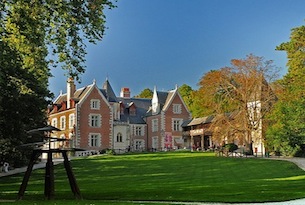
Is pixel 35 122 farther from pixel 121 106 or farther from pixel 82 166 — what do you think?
pixel 121 106

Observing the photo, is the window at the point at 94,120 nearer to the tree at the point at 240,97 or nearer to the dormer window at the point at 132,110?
the dormer window at the point at 132,110

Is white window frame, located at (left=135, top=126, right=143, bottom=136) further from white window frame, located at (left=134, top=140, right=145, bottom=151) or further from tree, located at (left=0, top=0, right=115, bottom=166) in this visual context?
tree, located at (left=0, top=0, right=115, bottom=166)

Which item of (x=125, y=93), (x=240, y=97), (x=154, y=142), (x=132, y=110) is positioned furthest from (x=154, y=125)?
(x=240, y=97)

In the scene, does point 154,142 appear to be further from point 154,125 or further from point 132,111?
point 132,111

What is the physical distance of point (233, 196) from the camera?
15.0 metres

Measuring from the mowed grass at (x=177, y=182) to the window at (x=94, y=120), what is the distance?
2228cm

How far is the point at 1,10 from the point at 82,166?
23120 millimetres

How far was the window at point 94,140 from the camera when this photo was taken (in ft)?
192

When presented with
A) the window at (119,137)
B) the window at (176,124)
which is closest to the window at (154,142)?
the window at (176,124)

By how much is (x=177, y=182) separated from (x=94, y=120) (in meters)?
37.8

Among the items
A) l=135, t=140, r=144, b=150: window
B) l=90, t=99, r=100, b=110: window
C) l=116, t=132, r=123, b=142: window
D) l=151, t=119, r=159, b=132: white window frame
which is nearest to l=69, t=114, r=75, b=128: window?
l=90, t=99, r=100, b=110: window

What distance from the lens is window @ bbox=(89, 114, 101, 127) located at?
5853cm

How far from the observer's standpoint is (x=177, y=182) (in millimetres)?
22281

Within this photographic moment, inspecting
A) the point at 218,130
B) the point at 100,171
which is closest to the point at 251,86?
the point at 218,130
